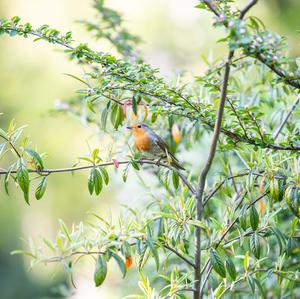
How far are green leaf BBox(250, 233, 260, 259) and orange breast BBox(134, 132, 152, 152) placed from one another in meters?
0.77

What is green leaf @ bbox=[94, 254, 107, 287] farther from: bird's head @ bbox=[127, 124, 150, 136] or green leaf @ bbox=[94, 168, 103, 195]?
bird's head @ bbox=[127, 124, 150, 136]

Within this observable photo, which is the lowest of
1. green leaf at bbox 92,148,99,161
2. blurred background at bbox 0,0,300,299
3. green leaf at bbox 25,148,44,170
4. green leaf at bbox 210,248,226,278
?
green leaf at bbox 210,248,226,278

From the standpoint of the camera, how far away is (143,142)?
2387 millimetres

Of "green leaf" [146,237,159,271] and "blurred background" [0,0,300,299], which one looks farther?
"blurred background" [0,0,300,299]

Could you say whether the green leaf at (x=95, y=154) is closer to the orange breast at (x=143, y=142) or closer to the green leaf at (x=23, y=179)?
the green leaf at (x=23, y=179)

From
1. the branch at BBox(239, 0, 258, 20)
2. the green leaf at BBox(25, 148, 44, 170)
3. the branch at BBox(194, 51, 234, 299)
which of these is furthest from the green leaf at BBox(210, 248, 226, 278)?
the branch at BBox(239, 0, 258, 20)

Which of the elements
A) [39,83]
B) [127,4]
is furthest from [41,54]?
[127,4]

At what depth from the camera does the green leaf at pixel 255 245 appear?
1.71 metres

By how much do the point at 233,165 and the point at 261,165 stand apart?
1284 mm

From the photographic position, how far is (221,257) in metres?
1.67

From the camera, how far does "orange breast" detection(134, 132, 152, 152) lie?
2383mm

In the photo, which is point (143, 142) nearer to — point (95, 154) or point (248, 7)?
point (95, 154)

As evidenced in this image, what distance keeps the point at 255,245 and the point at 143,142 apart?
82cm

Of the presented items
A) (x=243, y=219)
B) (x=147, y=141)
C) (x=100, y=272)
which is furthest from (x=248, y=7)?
(x=147, y=141)
